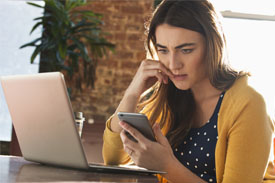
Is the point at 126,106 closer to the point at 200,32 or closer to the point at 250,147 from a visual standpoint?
the point at 200,32

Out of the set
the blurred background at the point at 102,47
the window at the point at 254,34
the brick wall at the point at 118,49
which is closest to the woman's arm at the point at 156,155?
the blurred background at the point at 102,47

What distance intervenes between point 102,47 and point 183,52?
10.5ft

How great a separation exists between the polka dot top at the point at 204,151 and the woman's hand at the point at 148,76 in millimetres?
256

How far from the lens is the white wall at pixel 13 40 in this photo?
174 inches

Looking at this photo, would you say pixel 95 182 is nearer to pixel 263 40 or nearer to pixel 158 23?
pixel 158 23

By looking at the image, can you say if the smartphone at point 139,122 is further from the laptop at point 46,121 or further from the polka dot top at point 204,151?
the polka dot top at point 204,151

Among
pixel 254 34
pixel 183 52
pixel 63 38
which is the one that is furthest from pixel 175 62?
pixel 63 38

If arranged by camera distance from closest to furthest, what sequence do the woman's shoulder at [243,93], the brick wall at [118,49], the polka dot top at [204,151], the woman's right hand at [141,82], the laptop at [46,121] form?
1. the laptop at [46,121]
2. the woman's shoulder at [243,93]
3. the polka dot top at [204,151]
4. the woman's right hand at [141,82]
5. the brick wall at [118,49]

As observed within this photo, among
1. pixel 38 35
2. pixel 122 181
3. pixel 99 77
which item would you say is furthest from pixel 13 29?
pixel 122 181

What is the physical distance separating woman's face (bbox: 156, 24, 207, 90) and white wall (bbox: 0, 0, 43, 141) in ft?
9.71

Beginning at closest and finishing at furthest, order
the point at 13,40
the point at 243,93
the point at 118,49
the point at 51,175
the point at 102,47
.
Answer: the point at 51,175 → the point at 243,93 → the point at 13,40 → the point at 102,47 → the point at 118,49

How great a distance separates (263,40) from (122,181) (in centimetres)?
338

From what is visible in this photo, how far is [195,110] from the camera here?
1919 mm

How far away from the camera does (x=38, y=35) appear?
197 inches
